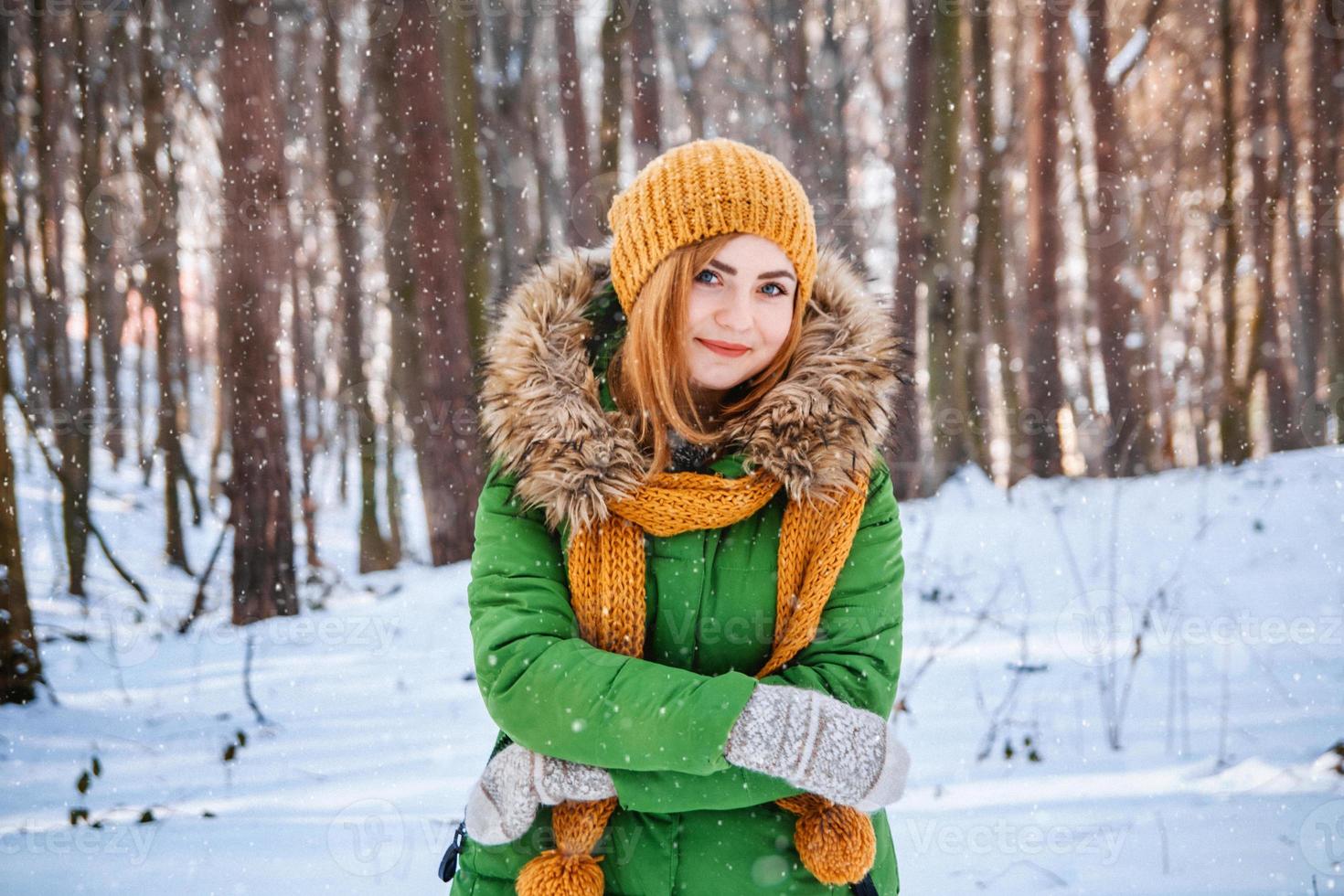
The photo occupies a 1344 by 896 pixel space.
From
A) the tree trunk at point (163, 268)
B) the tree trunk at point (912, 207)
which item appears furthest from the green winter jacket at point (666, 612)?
the tree trunk at point (163, 268)

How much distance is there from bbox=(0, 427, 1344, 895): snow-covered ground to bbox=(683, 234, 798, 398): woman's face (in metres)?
2.59

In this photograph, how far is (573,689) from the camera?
124cm

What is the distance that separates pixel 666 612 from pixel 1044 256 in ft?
18.6

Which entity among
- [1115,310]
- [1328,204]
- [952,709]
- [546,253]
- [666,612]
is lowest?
[952,709]

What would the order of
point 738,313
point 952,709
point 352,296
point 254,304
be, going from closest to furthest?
point 738,313 → point 952,709 → point 254,304 → point 352,296

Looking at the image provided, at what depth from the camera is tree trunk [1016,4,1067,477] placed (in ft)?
18.8

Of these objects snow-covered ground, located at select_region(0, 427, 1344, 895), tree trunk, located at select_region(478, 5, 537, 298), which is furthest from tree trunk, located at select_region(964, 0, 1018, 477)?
tree trunk, located at select_region(478, 5, 537, 298)

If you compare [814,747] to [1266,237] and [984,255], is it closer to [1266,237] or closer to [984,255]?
[984,255]

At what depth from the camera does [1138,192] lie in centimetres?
589

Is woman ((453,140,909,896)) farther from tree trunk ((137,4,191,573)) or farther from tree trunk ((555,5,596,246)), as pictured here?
tree trunk ((137,4,191,573))

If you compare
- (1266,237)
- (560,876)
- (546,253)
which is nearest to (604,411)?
(560,876)

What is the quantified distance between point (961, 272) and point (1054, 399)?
1.24 m

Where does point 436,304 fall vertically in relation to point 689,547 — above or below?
above

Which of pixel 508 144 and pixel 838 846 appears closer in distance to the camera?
pixel 838 846
